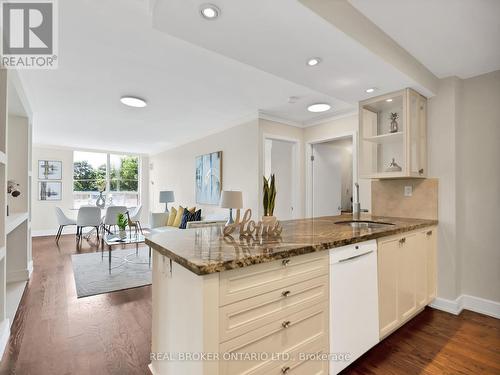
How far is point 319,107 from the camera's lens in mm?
3588

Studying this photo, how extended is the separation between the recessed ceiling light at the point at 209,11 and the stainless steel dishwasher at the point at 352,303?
4.73ft

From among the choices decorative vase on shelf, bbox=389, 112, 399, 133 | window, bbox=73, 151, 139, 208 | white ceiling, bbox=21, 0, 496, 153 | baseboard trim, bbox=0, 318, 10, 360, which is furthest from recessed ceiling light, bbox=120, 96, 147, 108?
window, bbox=73, 151, 139, 208

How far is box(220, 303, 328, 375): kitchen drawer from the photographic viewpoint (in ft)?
3.69

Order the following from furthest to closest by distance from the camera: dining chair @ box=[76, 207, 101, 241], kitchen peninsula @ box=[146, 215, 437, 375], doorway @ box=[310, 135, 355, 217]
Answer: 1. dining chair @ box=[76, 207, 101, 241]
2. doorway @ box=[310, 135, 355, 217]
3. kitchen peninsula @ box=[146, 215, 437, 375]

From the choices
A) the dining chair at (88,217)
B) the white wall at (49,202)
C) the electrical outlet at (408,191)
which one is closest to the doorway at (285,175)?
the electrical outlet at (408,191)

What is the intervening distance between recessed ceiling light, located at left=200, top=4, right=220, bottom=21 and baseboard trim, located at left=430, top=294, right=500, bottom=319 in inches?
122

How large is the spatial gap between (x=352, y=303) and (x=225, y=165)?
11.1ft

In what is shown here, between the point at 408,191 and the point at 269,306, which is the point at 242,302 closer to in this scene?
the point at 269,306

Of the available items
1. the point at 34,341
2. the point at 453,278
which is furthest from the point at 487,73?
the point at 34,341

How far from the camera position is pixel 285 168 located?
4746 mm

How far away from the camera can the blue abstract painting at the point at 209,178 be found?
483 cm

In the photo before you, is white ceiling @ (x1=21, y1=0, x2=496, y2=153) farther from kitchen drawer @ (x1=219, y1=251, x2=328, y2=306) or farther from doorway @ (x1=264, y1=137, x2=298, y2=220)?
kitchen drawer @ (x1=219, y1=251, x2=328, y2=306)

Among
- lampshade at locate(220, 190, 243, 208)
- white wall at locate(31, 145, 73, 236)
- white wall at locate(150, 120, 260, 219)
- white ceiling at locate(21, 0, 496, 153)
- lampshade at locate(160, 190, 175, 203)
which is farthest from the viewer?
white wall at locate(31, 145, 73, 236)

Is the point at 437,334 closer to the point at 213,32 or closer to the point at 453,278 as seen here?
the point at 453,278
